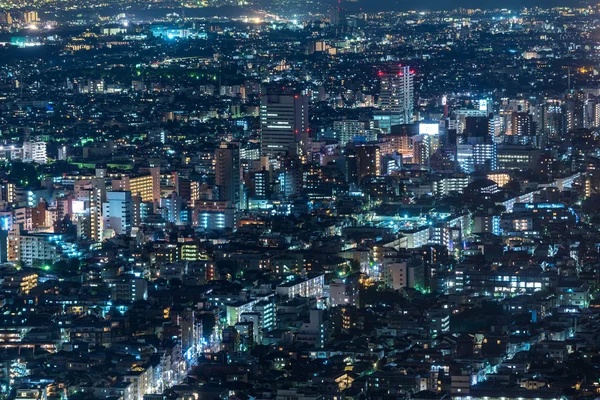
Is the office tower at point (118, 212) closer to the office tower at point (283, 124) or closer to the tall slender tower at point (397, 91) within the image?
the office tower at point (283, 124)

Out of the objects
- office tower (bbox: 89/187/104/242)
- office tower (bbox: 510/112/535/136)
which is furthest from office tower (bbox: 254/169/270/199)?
office tower (bbox: 510/112/535/136)

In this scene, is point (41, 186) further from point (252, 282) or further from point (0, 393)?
point (0, 393)

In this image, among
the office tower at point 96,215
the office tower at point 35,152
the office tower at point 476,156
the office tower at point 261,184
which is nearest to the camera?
the office tower at point 96,215

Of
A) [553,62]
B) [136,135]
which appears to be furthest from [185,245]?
[553,62]

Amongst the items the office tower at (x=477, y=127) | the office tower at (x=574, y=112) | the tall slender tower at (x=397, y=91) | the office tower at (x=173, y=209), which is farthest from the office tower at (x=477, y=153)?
the office tower at (x=173, y=209)

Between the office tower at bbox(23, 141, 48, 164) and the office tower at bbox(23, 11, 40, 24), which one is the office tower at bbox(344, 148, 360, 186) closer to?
the office tower at bbox(23, 141, 48, 164)

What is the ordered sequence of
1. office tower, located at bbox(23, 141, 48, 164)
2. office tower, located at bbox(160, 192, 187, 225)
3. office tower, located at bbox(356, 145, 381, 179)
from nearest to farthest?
office tower, located at bbox(160, 192, 187, 225)
office tower, located at bbox(356, 145, 381, 179)
office tower, located at bbox(23, 141, 48, 164)

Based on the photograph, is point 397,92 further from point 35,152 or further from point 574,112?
point 35,152
